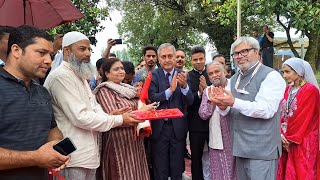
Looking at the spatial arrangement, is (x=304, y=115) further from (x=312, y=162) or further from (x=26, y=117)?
(x=26, y=117)

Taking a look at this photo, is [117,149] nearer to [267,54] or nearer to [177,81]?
[177,81]

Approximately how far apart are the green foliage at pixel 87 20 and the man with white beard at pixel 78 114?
4793 mm

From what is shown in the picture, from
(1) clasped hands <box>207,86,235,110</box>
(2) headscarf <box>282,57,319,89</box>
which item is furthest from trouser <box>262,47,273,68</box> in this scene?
(1) clasped hands <box>207,86,235,110</box>

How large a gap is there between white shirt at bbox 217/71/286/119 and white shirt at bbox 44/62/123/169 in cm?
114

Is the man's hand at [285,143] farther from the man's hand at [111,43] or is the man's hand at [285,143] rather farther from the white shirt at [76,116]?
the man's hand at [111,43]

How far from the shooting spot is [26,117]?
83.3 inches

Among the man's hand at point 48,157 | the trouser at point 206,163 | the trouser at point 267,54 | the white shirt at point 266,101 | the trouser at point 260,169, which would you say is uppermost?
the trouser at point 267,54

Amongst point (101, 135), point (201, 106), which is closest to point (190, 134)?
Answer: point (201, 106)

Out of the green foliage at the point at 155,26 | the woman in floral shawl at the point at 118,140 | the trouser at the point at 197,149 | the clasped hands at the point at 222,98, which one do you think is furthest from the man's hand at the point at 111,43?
the green foliage at the point at 155,26

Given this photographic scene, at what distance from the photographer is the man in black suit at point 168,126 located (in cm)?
442

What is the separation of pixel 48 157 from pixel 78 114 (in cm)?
93

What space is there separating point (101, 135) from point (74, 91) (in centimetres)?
103

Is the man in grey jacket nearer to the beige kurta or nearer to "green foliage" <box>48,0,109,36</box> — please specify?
the beige kurta

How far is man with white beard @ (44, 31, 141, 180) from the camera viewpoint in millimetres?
2977
